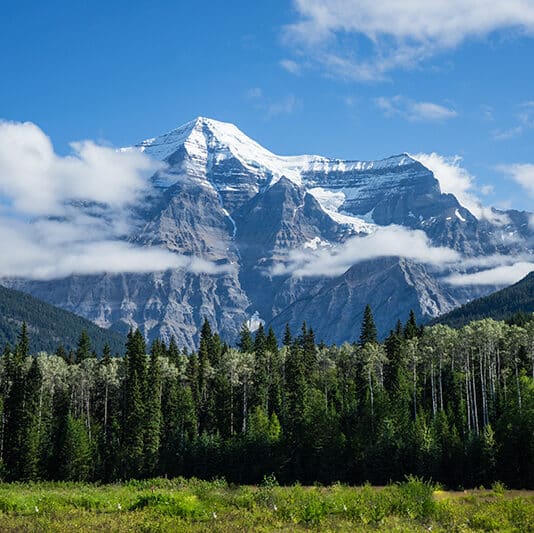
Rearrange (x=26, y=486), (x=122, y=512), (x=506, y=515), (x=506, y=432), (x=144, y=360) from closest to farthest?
(x=506, y=515)
(x=122, y=512)
(x=506, y=432)
(x=26, y=486)
(x=144, y=360)

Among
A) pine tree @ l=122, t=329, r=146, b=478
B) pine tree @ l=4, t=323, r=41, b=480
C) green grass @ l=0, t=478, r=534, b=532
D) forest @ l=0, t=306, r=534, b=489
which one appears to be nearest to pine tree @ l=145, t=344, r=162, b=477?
forest @ l=0, t=306, r=534, b=489

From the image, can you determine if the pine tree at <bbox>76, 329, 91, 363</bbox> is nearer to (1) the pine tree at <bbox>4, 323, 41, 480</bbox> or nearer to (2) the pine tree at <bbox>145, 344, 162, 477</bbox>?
(1) the pine tree at <bbox>4, 323, 41, 480</bbox>

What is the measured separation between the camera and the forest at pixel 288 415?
97.5 metres

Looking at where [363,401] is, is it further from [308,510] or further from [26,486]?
[308,510]

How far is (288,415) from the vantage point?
116m

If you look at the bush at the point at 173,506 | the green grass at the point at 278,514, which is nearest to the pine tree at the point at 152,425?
the green grass at the point at 278,514

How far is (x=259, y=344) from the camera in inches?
6703

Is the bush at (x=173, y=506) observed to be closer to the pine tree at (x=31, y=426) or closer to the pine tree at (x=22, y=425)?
the pine tree at (x=31, y=426)

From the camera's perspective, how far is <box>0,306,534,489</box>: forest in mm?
97500

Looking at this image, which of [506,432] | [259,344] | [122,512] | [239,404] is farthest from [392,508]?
[259,344]

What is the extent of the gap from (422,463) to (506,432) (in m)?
11.7

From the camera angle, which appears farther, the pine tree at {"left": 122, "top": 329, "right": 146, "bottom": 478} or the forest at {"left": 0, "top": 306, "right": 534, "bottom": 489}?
the pine tree at {"left": 122, "top": 329, "right": 146, "bottom": 478}

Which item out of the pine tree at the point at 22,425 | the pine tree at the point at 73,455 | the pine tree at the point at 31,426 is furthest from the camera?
the pine tree at the point at 73,455

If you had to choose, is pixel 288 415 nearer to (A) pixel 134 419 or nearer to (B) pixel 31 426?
(A) pixel 134 419
